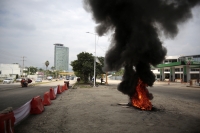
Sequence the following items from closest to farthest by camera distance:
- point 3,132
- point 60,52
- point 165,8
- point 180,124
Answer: point 3,132, point 180,124, point 165,8, point 60,52

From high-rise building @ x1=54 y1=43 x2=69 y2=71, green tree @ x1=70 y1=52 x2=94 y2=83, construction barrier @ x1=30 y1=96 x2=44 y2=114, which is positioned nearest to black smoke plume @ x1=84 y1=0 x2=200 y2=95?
construction barrier @ x1=30 y1=96 x2=44 y2=114

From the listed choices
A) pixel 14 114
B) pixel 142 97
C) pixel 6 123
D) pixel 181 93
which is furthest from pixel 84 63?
pixel 6 123

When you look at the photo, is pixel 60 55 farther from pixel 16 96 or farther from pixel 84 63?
Answer: pixel 16 96

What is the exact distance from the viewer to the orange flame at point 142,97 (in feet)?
30.5

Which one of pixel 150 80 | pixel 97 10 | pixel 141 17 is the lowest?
pixel 150 80

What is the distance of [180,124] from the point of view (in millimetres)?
6500

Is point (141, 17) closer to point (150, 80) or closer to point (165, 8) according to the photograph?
point (165, 8)

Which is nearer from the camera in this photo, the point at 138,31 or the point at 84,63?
the point at 138,31

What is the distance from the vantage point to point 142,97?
932cm

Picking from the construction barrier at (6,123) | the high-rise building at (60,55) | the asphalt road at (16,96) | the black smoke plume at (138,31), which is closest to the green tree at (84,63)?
the asphalt road at (16,96)

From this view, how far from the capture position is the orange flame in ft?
30.5

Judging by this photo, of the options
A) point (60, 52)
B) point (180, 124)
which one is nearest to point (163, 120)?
point (180, 124)

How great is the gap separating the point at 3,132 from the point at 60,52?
18269 centimetres

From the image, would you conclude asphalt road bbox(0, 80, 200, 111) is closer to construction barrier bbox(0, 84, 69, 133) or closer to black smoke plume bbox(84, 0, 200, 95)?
construction barrier bbox(0, 84, 69, 133)
